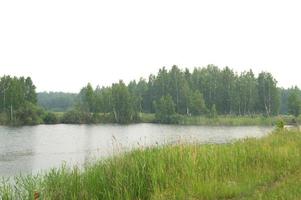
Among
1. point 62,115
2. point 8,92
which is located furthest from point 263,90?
point 8,92

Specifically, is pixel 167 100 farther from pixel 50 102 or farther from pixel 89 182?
pixel 50 102

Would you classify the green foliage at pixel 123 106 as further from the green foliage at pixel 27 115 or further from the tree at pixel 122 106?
the green foliage at pixel 27 115

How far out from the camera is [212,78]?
109 metres

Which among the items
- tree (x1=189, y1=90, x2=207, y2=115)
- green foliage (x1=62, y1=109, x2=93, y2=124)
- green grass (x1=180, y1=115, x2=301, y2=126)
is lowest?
green grass (x1=180, y1=115, x2=301, y2=126)

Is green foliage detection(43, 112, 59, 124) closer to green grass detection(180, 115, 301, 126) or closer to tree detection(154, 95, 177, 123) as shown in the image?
tree detection(154, 95, 177, 123)

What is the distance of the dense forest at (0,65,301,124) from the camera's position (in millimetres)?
81312

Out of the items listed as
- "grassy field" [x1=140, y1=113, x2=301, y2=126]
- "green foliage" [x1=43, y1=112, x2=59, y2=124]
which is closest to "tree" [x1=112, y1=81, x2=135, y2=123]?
"grassy field" [x1=140, y1=113, x2=301, y2=126]

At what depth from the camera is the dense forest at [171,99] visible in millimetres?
81312

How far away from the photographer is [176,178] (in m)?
10.1

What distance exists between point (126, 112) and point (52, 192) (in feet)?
279

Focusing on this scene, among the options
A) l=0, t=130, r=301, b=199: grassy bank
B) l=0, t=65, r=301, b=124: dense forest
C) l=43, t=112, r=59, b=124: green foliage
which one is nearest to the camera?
l=0, t=130, r=301, b=199: grassy bank

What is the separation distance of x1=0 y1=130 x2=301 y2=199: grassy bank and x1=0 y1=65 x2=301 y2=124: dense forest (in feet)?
234

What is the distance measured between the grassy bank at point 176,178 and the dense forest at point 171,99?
71363 mm

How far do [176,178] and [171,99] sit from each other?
88967mm
